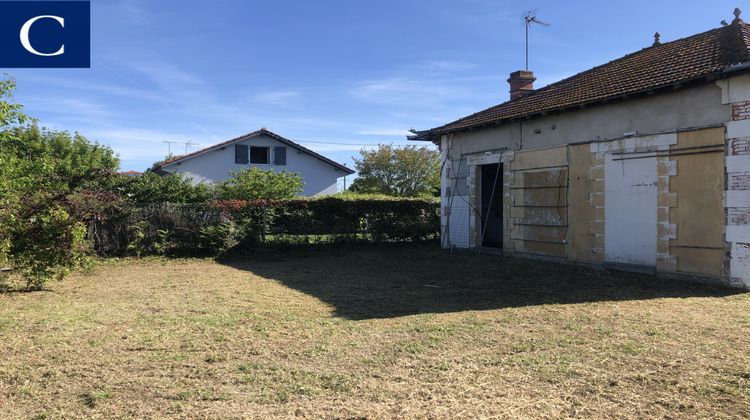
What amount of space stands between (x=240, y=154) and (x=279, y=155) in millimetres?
2337

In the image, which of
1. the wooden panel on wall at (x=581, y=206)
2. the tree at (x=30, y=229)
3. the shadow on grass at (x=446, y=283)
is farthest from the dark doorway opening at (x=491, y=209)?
the tree at (x=30, y=229)

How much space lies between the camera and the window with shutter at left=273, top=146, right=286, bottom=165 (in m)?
31.5

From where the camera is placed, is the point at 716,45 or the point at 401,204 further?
the point at 401,204

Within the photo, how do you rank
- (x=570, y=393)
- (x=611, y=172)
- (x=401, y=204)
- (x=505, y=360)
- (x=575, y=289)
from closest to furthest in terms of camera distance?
1. (x=570, y=393)
2. (x=505, y=360)
3. (x=575, y=289)
4. (x=611, y=172)
5. (x=401, y=204)

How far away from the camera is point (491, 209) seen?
14.6 meters

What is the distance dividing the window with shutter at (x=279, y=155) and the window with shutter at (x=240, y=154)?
1.69 metres

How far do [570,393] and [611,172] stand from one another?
25.7ft

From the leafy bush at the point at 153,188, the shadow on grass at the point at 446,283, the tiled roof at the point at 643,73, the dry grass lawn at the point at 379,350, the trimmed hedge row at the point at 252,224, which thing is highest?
the tiled roof at the point at 643,73

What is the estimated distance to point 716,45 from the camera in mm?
10188

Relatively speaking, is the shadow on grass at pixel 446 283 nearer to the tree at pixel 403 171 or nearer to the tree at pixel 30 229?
the tree at pixel 30 229

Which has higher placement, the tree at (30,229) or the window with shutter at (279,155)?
the window with shutter at (279,155)

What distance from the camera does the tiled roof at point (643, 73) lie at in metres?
9.22

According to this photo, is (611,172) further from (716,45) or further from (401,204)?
(401,204)

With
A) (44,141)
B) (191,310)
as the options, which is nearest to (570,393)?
(191,310)
